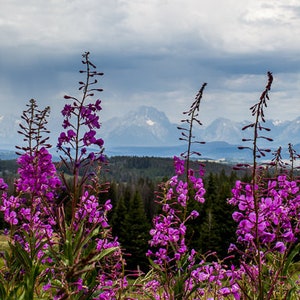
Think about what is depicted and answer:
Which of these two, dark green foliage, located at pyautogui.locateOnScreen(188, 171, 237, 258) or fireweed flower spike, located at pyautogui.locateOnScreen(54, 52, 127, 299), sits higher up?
fireweed flower spike, located at pyautogui.locateOnScreen(54, 52, 127, 299)

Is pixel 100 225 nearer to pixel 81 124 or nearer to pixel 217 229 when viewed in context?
pixel 81 124

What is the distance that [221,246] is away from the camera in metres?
56.3

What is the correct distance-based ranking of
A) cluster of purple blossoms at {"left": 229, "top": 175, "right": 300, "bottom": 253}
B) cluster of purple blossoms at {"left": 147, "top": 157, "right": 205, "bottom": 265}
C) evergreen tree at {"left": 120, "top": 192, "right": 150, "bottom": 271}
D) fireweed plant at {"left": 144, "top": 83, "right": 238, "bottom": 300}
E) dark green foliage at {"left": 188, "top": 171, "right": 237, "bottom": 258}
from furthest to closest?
evergreen tree at {"left": 120, "top": 192, "right": 150, "bottom": 271} → dark green foliage at {"left": 188, "top": 171, "right": 237, "bottom": 258} → cluster of purple blossoms at {"left": 147, "top": 157, "right": 205, "bottom": 265} → fireweed plant at {"left": 144, "top": 83, "right": 238, "bottom": 300} → cluster of purple blossoms at {"left": 229, "top": 175, "right": 300, "bottom": 253}

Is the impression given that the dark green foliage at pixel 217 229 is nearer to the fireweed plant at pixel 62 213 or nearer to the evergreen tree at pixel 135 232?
the evergreen tree at pixel 135 232

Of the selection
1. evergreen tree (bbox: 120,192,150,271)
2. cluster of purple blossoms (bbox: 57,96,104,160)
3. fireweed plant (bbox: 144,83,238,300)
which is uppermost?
cluster of purple blossoms (bbox: 57,96,104,160)

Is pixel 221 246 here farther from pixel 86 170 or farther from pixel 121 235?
pixel 86 170

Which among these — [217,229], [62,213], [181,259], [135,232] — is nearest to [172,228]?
[181,259]

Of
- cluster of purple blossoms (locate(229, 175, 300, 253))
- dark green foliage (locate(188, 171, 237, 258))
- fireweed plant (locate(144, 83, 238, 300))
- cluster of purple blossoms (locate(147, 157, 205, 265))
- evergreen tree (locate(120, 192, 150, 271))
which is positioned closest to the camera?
cluster of purple blossoms (locate(229, 175, 300, 253))

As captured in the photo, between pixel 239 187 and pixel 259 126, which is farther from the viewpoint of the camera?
pixel 239 187

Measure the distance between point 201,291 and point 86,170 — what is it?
2.77 meters

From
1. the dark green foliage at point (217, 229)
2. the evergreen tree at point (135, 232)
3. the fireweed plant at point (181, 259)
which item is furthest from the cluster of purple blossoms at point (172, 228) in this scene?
the evergreen tree at point (135, 232)

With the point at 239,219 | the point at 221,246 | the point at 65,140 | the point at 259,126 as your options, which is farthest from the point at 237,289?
the point at 221,246

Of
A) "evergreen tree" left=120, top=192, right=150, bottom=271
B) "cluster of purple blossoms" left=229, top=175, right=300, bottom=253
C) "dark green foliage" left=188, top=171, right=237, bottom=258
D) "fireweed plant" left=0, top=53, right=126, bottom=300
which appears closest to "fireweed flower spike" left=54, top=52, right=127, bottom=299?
"fireweed plant" left=0, top=53, right=126, bottom=300

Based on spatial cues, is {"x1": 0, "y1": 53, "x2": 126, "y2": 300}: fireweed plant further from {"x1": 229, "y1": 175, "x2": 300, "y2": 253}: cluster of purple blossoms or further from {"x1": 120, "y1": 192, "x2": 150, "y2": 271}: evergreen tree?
{"x1": 120, "y1": 192, "x2": 150, "y2": 271}: evergreen tree
